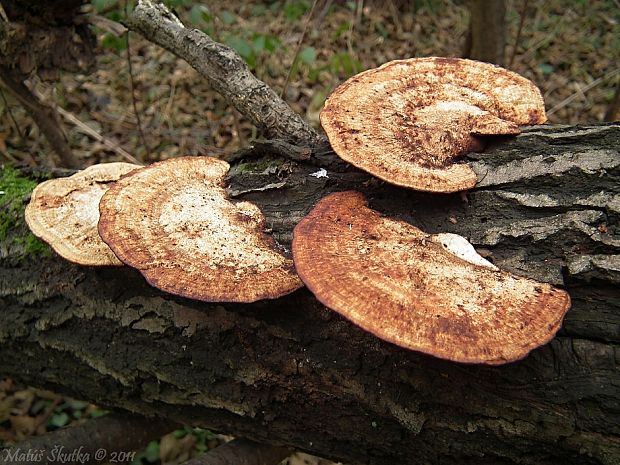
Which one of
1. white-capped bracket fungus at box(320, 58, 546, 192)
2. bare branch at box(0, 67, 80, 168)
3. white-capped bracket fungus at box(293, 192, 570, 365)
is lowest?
bare branch at box(0, 67, 80, 168)

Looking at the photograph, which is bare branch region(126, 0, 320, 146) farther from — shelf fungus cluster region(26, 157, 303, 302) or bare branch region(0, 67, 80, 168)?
bare branch region(0, 67, 80, 168)

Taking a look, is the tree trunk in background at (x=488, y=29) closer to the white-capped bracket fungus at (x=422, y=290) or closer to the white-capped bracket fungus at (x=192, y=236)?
the white-capped bracket fungus at (x=192, y=236)

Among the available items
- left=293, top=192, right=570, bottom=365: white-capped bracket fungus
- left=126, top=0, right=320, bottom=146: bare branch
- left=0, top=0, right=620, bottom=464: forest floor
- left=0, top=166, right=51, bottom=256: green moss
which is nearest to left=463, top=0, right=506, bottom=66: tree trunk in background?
left=0, top=0, right=620, bottom=464: forest floor

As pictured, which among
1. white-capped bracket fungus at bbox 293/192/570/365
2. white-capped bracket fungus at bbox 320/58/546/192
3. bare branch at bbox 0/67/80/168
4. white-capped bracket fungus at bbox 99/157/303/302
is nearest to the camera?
white-capped bracket fungus at bbox 293/192/570/365

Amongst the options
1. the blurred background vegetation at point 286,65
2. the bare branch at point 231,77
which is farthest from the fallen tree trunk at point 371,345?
the blurred background vegetation at point 286,65

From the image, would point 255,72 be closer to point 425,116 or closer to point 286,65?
point 286,65

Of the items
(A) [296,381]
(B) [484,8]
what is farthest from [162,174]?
(B) [484,8]

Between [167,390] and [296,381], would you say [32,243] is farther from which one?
[296,381]
